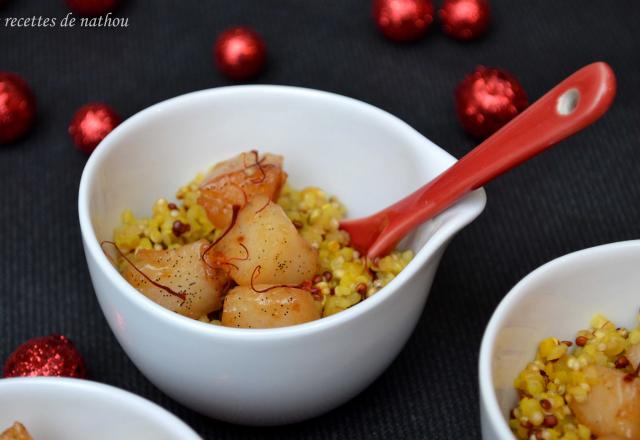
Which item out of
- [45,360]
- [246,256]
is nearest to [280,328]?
[246,256]

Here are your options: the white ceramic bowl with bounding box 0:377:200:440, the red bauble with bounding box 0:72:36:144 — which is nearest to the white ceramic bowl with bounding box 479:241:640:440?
the white ceramic bowl with bounding box 0:377:200:440

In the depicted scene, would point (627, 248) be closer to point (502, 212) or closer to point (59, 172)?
point (502, 212)

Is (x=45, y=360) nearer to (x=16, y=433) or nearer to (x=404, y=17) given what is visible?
(x=16, y=433)

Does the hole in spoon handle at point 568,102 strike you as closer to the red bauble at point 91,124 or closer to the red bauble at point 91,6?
the red bauble at point 91,124

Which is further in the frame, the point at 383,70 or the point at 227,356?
the point at 383,70

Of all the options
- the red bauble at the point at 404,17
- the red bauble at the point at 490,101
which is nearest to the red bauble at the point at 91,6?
the red bauble at the point at 404,17

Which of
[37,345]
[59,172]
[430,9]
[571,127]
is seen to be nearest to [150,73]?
[59,172]
